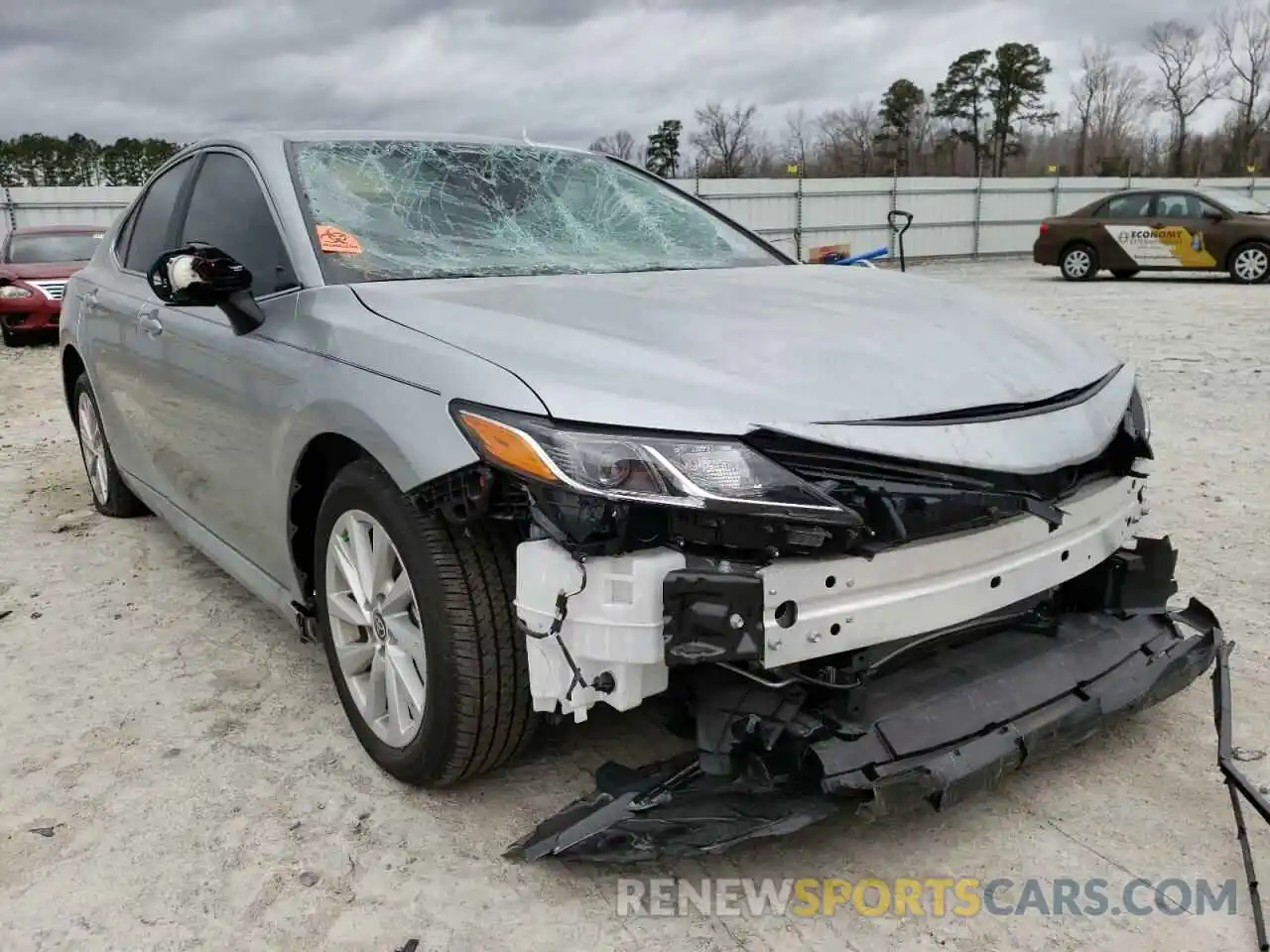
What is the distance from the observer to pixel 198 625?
11.8ft

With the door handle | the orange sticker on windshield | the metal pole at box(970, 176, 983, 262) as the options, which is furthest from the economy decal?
the orange sticker on windshield

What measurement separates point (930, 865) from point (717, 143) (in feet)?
148

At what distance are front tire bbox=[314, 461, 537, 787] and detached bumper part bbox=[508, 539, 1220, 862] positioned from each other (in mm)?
254

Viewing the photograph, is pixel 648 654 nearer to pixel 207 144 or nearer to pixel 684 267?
pixel 684 267

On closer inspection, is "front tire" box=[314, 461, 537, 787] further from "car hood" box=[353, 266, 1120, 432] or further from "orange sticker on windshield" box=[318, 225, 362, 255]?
"orange sticker on windshield" box=[318, 225, 362, 255]

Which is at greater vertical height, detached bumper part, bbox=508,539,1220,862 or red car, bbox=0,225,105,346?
red car, bbox=0,225,105,346

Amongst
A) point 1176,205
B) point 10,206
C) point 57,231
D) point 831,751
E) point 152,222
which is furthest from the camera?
point 10,206

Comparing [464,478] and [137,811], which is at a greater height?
[464,478]

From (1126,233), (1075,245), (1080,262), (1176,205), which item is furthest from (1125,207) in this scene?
(1080,262)

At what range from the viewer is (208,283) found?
2627mm

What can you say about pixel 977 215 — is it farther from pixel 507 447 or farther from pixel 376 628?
pixel 507 447

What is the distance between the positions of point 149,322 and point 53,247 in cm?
1070

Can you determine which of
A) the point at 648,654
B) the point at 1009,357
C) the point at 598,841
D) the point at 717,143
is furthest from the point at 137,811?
the point at 717,143

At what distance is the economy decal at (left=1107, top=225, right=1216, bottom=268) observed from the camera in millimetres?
16219
